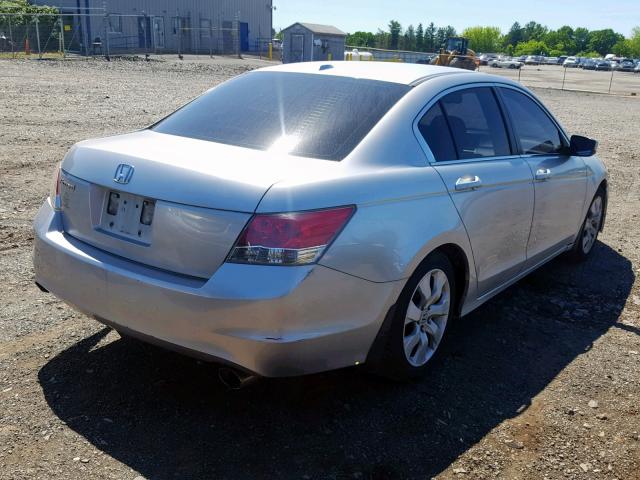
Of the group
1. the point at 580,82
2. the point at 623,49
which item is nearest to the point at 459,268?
the point at 580,82

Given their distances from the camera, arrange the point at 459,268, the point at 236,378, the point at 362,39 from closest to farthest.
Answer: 1. the point at 236,378
2. the point at 459,268
3. the point at 362,39

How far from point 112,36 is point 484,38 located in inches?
6359

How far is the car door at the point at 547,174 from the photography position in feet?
15.0

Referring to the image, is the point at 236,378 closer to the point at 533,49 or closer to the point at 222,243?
the point at 222,243

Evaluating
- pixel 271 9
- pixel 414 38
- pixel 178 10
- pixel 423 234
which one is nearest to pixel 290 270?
pixel 423 234

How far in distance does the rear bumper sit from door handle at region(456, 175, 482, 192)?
79cm

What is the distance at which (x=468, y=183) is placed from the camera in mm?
3740

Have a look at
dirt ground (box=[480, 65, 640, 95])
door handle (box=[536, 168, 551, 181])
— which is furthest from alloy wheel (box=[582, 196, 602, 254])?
dirt ground (box=[480, 65, 640, 95])

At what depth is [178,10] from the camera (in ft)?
171

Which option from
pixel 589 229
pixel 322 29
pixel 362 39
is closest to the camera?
pixel 589 229

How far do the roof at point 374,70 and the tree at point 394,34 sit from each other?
13447cm

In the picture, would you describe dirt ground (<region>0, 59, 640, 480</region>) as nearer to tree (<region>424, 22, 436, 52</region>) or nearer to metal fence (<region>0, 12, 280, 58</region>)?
metal fence (<region>0, 12, 280, 58</region>)

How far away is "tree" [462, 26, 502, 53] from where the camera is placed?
609ft

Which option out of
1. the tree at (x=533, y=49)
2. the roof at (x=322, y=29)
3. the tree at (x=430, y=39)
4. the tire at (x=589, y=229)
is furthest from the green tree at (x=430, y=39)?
the tire at (x=589, y=229)
